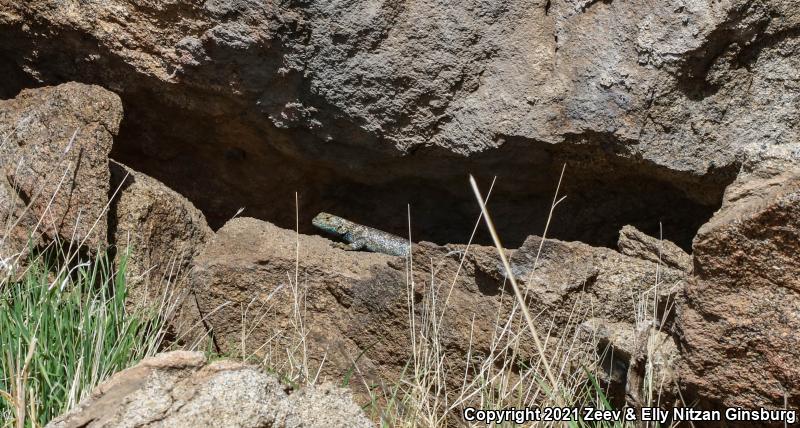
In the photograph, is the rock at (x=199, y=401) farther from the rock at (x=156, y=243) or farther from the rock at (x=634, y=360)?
the rock at (x=156, y=243)

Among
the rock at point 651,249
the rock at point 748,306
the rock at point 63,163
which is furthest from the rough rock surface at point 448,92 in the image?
the rock at point 748,306

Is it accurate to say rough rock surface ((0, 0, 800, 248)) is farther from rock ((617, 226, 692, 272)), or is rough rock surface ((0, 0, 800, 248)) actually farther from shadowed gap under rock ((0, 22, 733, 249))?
rock ((617, 226, 692, 272))

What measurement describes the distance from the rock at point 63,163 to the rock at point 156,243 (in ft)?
0.45

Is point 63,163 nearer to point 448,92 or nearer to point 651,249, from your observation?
point 448,92

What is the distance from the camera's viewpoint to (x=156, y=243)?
11.5 ft

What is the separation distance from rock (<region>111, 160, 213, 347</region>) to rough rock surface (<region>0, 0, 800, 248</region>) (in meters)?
0.41

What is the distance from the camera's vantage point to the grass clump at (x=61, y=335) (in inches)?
101

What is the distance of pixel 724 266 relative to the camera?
238 centimetres

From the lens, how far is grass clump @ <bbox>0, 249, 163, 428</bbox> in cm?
258

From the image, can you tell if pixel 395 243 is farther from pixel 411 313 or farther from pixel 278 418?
pixel 278 418

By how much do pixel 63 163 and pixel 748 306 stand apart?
7.00 feet

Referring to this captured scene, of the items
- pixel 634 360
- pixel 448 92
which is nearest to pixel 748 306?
pixel 634 360

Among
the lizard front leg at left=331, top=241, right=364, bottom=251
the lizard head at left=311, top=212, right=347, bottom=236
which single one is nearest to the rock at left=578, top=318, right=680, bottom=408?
the lizard front leg at left=331, top=241, right=364, bottom=251

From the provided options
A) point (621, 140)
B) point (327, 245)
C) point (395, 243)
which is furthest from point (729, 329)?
point (395, 243)
